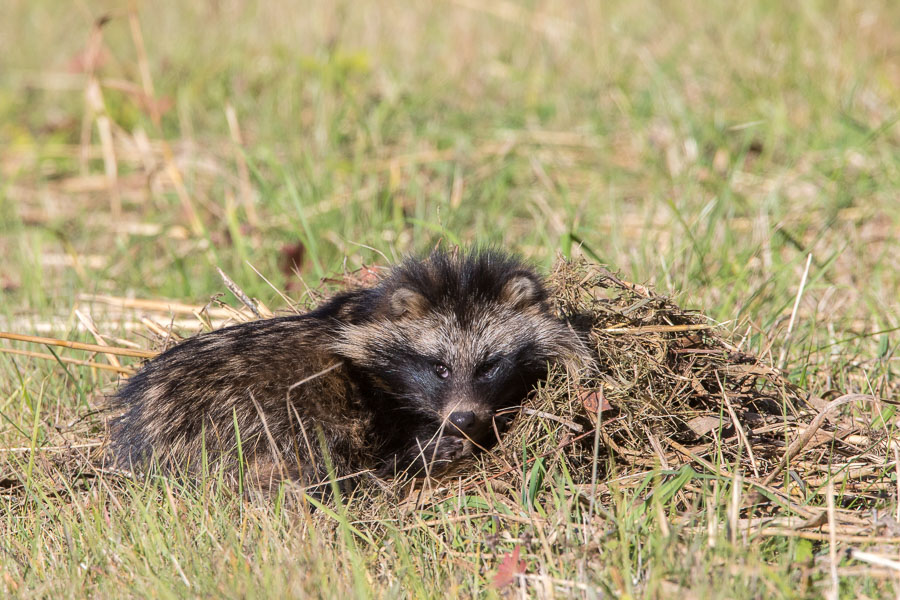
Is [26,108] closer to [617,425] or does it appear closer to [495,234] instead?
[495,234]

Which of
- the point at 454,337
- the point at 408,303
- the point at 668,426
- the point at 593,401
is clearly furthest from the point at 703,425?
the point at 408,303

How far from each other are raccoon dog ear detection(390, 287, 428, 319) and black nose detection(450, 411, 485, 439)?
0.51m

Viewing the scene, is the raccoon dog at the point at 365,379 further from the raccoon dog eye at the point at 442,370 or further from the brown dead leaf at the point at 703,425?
the brown dead leaf at the point at 703,425

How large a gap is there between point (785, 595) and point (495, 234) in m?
3.81

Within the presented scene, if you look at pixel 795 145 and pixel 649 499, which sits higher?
pixel 795 145

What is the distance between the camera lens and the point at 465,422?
417 centimetres

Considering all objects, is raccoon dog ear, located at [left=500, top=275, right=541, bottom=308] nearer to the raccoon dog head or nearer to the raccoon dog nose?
the raccoon dog head

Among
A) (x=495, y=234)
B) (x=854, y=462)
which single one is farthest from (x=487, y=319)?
(x=495, y=234)

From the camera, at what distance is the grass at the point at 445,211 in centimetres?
347

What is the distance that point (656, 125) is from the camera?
791 centimetres

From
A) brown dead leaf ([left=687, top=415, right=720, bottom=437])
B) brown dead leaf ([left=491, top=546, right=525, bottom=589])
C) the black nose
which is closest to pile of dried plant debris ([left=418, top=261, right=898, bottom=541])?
brown dead leaf ([left=687, top=415, right=720, bottom=437])

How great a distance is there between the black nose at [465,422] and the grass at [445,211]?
0.27 metres

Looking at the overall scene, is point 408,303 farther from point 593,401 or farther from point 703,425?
point 703,425

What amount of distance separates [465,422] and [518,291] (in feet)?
2.17
